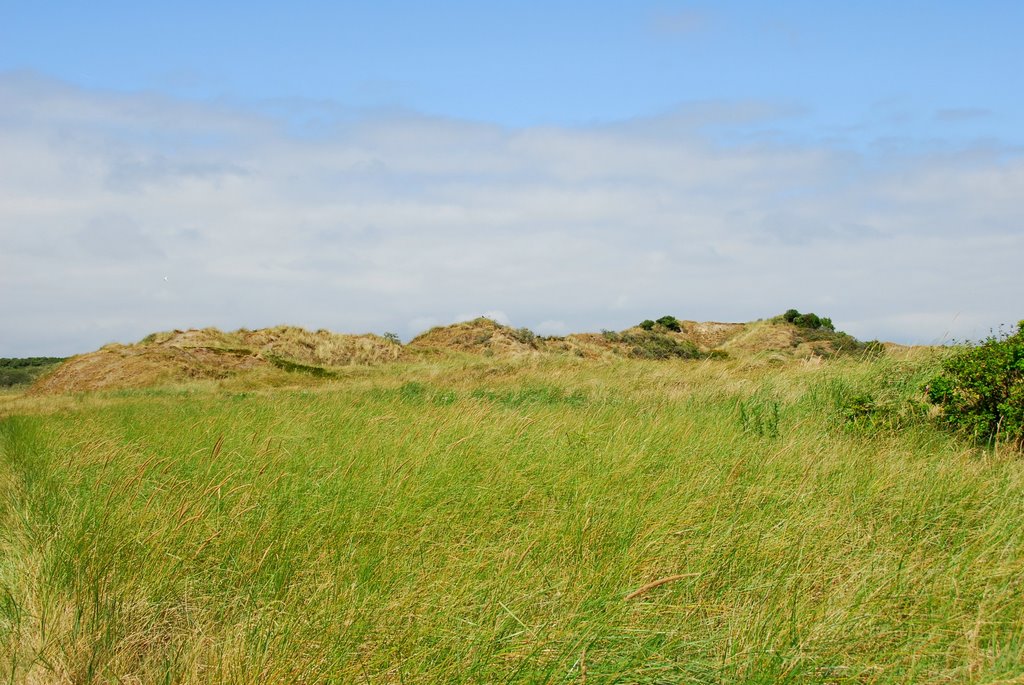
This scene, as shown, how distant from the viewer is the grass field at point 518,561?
3154 mm

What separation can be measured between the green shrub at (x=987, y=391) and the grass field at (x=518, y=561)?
1.01 meters

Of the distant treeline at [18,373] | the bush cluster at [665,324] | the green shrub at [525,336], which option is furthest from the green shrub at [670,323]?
the distant treeline at [18,373]

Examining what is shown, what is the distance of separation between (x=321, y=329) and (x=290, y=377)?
981cm

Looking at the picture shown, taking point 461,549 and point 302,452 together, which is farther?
point 302,452

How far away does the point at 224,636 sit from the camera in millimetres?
3529

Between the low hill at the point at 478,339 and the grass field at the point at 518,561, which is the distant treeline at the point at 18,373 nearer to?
the low hill at the point at 478,339

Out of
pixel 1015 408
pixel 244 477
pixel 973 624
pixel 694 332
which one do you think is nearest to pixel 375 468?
pixel 244 477

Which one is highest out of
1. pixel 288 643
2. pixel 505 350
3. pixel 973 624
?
pixel 505 350

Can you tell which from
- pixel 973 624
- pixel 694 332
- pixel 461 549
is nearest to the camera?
pixel 973 624

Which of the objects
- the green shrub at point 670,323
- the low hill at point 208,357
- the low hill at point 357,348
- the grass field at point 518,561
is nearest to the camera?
the grass field at point 518,561

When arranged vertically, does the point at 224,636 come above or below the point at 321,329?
below

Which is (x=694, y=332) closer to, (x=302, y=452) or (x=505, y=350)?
(x=505, y=350)

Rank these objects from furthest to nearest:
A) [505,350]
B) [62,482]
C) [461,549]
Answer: [505,350]
[62,482]
[461,549]

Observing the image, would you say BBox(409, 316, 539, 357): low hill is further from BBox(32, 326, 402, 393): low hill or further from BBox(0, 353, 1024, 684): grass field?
BBox(0, 353, 1024, 684): grass field
